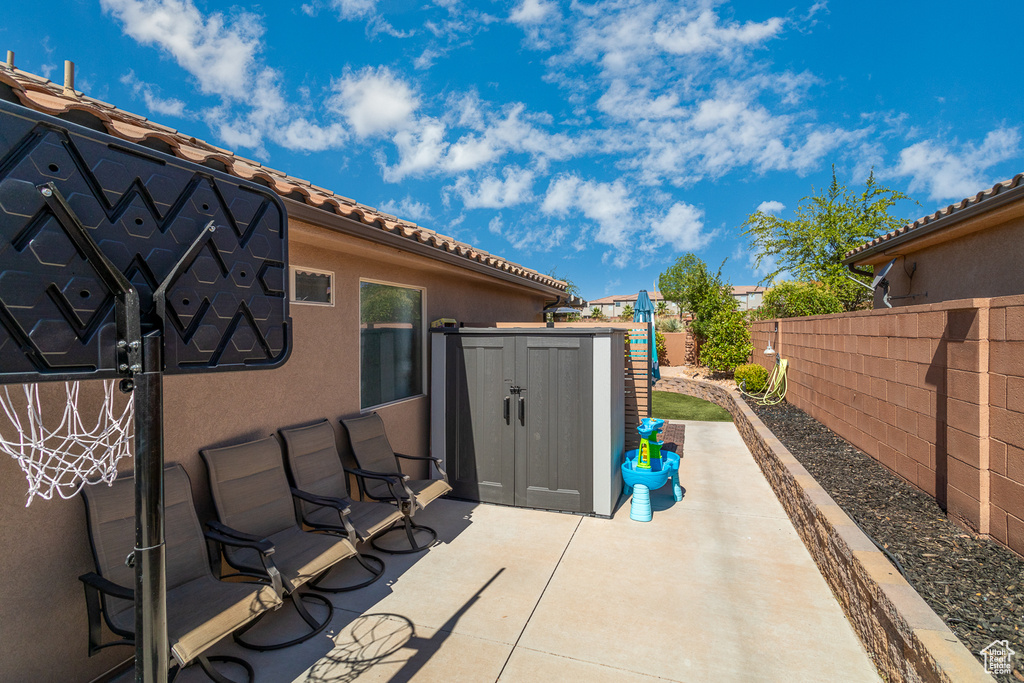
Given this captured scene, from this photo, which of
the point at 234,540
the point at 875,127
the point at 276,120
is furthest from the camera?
the point at 875,127

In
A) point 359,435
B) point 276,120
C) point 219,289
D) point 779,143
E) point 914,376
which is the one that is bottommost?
point 359,435

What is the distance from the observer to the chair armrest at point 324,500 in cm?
389

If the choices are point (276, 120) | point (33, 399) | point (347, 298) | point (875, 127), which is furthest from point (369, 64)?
point (875, 127)

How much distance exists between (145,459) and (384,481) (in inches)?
157

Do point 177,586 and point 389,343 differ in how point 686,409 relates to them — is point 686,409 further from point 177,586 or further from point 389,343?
point 177,586

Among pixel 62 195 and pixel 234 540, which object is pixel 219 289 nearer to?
pixel 62 195

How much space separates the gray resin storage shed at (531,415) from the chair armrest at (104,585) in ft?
12.8

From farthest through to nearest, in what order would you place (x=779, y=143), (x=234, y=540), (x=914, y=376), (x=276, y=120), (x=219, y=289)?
(x=779, y=143), (x=276, y=120), (x=914, y=376), (x=234, y=540), (x=219, y=289)

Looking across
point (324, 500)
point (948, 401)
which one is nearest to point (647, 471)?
point (948, 401)

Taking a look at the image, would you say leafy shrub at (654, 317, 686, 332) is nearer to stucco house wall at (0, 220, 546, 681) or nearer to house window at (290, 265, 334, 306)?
stucco house wall at (0, 220, 546, 681)

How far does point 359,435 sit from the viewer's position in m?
5.09

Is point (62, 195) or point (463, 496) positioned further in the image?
point (463, 496)

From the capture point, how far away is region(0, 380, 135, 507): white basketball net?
2.62m

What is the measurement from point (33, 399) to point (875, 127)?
45258mm
